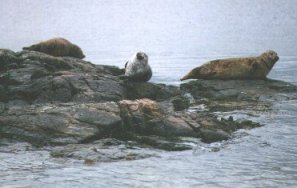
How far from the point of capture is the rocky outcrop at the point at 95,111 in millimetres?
12344

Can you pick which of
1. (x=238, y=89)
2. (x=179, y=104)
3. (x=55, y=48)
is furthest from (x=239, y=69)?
(x=55, y=48)

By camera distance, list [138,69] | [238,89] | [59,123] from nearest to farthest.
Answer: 1. [59,123]
2. [138,69]
3. [238,89]

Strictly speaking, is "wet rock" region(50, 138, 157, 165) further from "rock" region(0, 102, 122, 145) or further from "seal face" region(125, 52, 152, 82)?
"seal face" region(125, 52, 152, 82)

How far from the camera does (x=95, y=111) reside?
13.4m

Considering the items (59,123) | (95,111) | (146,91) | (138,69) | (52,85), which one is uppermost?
(138,69)

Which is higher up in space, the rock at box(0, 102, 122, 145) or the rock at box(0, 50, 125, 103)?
the rock at box(0, 50, 125, 103)

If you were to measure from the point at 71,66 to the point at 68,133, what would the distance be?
10009mm

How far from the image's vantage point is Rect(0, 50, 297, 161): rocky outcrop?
1234cm

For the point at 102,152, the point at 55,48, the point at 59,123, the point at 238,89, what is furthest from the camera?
the point at 55,48

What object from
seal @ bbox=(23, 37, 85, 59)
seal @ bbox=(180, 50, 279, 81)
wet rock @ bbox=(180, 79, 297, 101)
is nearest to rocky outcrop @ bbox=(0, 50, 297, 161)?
wet rock @ bbox=(180, 79, 297, 101)

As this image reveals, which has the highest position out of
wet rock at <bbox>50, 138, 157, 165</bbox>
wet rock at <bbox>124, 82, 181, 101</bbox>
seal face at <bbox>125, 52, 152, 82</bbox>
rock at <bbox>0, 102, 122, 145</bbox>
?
seal face at <bbox>125, 52, 152, 82</bbox>

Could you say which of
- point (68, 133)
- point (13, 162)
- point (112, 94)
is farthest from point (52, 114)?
point (112, 94)

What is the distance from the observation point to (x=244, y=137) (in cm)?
1380

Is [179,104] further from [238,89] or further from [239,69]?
[239,69]
